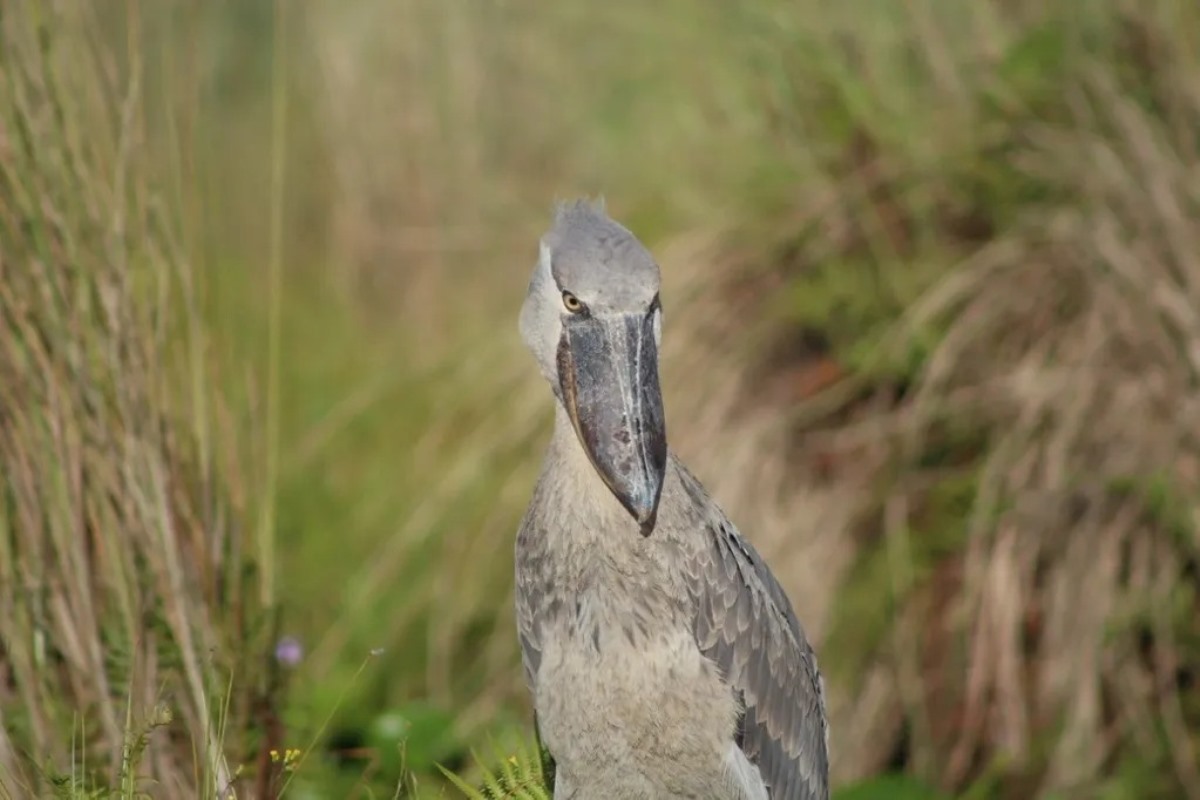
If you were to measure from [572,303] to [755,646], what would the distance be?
0.74 m

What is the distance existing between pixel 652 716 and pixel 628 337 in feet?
2.11

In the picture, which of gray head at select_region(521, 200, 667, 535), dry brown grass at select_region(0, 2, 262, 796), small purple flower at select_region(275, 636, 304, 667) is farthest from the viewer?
small purple flower at select_region(275, 636, 304, 667)

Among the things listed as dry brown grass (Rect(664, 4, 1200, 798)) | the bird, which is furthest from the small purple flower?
dry brown grass (Rect(664, 4, 1200, 798))

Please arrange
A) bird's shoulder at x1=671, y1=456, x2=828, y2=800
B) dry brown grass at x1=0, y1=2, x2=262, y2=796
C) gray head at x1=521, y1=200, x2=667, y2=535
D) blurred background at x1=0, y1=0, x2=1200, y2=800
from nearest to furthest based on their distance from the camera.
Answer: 1. gray head at x1=521, y1=200, x2=667, y2=535
2. bird's shoulder at x1=671, y1=456, x2=828, y2=800
3. dry brown grass at x1=0, y1=2, x2=262, y2=796
4. blurred background at x1=0, y1=0, x2=1200, y2=800

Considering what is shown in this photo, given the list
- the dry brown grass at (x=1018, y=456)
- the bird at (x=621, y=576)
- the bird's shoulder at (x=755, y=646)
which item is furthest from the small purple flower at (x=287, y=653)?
the dry brown grass at (x=1018, y=456)

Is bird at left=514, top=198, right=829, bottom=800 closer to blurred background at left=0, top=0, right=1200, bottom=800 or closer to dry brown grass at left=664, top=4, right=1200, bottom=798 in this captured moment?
blurred background at left=0, top=0, right=1200, bottom=800

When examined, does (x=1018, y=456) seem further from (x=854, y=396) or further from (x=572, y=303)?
(x=572, y=303)

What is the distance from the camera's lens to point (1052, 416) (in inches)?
196

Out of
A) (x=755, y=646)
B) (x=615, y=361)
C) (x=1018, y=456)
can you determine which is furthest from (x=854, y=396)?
(x=615, y=361)

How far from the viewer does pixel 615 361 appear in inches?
→ 106

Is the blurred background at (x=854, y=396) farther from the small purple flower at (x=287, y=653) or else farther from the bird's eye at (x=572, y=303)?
the bird's eye at (x=572, y=303)

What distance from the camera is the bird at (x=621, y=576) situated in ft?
8.89

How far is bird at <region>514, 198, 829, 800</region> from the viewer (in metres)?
2.71

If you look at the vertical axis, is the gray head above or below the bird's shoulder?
above
